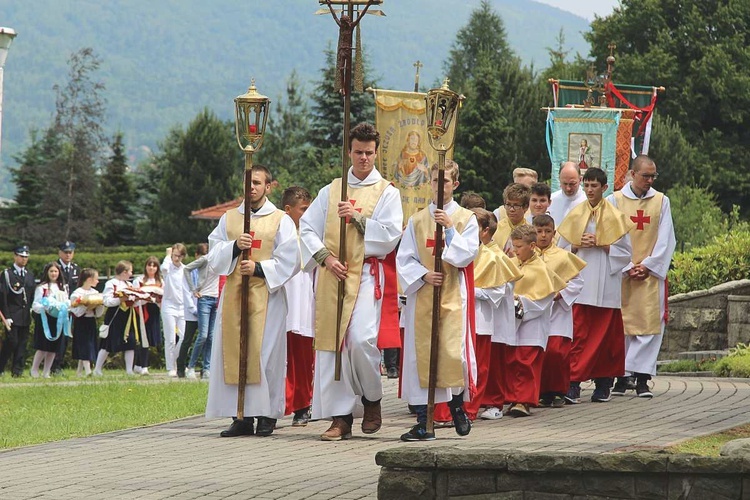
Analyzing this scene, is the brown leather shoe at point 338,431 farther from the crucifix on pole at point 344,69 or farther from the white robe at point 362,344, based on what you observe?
the crucifix on pole at point 344,69

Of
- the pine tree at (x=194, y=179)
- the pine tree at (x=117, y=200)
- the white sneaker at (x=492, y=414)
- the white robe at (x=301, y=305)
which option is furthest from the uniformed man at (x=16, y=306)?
the pine tree at (x=117, y=200)

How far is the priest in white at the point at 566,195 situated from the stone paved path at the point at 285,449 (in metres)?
1.91

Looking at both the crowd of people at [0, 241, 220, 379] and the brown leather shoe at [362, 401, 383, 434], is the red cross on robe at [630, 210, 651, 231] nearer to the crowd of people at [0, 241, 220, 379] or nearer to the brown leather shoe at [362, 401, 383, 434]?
the brown leather shoe at [362, 401, 383, 434]

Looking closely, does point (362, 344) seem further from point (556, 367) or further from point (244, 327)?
point (556, 367)

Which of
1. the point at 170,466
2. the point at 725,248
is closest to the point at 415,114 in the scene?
the point at 725,248

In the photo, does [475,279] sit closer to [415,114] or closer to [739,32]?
[415,114]

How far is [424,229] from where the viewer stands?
1072 centimetres

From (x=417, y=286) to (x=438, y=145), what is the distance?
42.5 inches

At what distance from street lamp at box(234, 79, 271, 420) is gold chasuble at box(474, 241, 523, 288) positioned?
188 centimetres

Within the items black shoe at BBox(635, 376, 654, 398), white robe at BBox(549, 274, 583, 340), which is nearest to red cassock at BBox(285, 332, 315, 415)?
white robe at BBox(549, 274, 583, 340)

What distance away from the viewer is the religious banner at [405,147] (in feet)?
58.6

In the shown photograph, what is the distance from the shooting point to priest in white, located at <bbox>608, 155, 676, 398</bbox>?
13.6 metres

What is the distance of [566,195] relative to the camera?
1382 centimetres

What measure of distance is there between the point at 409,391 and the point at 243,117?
2.48 metres
